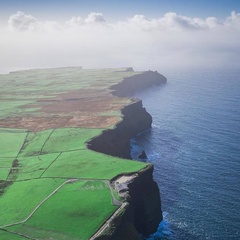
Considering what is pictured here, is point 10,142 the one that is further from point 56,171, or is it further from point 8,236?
point 8,236

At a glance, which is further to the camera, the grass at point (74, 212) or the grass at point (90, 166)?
the grass at point (90, 166)

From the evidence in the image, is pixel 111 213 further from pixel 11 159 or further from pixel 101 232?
pixel 11 159

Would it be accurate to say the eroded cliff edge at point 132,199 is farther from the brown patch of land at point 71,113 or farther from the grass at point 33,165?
the grass at point 33,165

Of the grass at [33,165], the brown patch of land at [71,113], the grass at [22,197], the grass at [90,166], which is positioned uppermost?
the brown patch of land at [71,113]

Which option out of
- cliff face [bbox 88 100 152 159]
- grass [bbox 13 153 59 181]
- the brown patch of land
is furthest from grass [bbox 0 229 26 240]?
the brown patch of land

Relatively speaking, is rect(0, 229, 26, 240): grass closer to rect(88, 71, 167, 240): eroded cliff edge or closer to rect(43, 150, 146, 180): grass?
rect(88, 71, 167, 240): eroded cliff edge

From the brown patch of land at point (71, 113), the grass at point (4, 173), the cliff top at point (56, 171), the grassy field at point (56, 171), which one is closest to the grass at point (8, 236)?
the grassy field at point (56, 171)

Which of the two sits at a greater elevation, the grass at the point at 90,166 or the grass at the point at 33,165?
the grass at the point at 90,166
